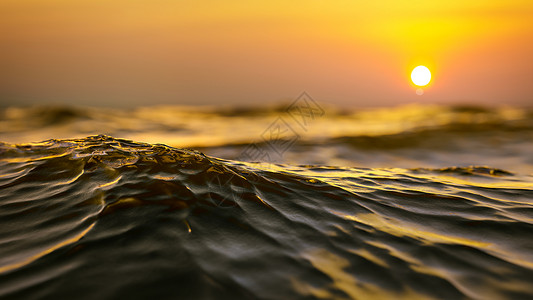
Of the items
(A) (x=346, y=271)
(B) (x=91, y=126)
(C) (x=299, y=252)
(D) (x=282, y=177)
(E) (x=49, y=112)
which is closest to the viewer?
(A) (x=346, y=271)

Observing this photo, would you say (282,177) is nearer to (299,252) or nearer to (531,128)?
(299,252)

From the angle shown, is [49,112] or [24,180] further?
[49,112]

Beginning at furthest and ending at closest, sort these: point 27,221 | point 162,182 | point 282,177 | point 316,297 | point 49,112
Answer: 1. point 49,112
2. point 282,177
3. point 162,182
4. point 27,221
5. point 316,297

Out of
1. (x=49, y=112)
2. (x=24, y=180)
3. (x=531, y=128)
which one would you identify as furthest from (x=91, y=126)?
(x=531, y=128)

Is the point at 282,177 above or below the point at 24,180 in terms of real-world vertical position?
above
